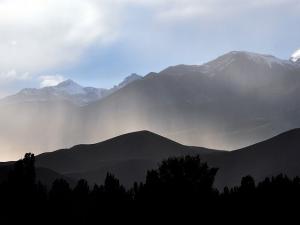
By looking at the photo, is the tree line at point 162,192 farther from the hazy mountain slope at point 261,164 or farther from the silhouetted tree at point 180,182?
the hazy mountain slope at point 261,164

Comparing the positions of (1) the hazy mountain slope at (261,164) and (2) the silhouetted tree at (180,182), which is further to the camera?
(1) the hazy mountain slope at (261,164)

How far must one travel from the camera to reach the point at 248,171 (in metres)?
185

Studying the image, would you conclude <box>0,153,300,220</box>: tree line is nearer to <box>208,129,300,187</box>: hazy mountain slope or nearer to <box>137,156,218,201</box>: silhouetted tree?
<box>137,156,218,201</box>: silhouetted tree

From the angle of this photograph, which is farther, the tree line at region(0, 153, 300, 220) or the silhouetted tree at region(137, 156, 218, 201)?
the tree line at region(0, 153, 300, 220)

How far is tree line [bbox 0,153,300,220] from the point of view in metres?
51.5

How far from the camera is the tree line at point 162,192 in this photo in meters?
51.5

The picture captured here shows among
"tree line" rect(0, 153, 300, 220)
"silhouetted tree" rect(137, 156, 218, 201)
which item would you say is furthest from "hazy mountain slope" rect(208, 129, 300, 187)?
"silhouetted tree" rect(137, 156, 218, 201)

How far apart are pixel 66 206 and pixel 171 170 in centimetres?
1475

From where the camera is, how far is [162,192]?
50.5 m

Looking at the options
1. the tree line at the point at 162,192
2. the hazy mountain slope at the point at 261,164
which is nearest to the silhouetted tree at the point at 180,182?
the tree line at the point at 162,192

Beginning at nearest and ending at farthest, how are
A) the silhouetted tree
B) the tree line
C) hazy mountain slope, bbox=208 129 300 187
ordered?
the silhouetted tree, the tree line, hazy mountain slope, bbox=208 129 300 187

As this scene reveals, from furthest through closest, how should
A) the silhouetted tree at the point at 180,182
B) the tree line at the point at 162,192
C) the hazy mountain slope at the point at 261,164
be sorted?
the hazy mountain slope at the point at 261,164, the tree line at the point at 162,192, the silhouetted tree at the point at 180,182

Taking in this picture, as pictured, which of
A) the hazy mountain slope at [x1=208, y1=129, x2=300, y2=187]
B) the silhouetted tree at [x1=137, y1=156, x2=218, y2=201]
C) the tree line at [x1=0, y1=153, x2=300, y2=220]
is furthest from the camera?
the hazy mountain slope at [x1=208, y1=129, x2=300, y2=187]

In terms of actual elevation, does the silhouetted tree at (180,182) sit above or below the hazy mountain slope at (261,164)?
below
